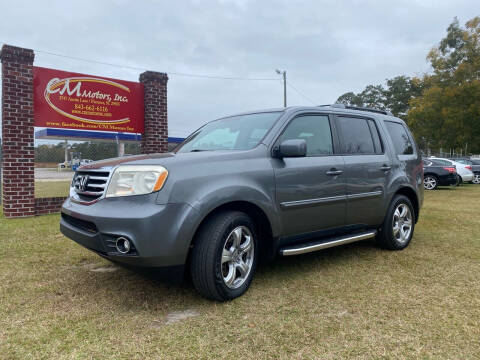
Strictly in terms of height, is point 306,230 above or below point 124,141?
below

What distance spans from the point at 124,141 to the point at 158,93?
6.48ft

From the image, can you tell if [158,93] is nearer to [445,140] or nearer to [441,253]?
[441,253]

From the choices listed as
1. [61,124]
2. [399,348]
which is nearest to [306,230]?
[399,348]

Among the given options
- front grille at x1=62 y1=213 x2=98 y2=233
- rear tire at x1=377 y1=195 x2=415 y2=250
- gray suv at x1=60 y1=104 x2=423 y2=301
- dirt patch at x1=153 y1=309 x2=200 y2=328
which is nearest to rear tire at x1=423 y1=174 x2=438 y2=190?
rear tire at x1=377 y1=195 x2=415 y2=250

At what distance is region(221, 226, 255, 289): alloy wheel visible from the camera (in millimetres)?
3199

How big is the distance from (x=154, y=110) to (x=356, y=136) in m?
5.94

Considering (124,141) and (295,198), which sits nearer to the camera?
(295,198)

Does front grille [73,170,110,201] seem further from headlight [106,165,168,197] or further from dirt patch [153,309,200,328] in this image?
dirt patch [153,309,200,328]

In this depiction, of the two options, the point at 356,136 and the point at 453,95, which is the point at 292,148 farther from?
the point at 453,95

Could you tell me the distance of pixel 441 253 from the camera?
480cm

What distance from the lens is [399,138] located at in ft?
17.3

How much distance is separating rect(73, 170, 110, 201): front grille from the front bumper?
0.67 ft

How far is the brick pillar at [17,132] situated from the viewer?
7.22 m

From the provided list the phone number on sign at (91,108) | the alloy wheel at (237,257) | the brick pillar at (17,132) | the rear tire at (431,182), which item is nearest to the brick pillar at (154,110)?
the phone number on sign at (91,108)
